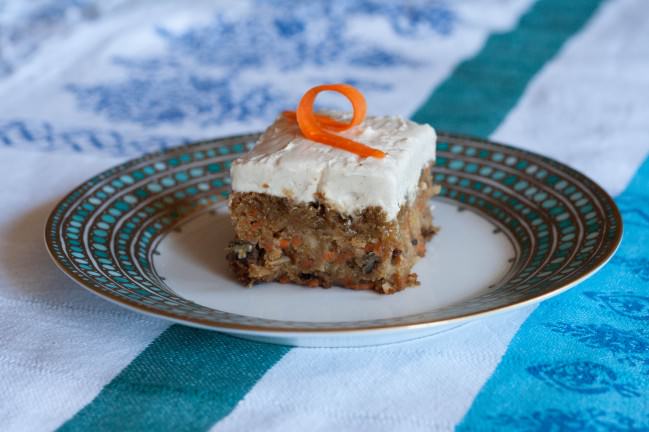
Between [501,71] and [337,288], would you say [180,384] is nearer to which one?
[337,288]

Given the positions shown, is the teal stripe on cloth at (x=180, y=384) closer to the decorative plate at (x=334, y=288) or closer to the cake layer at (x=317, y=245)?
the decorative plate at (x=334, y=288)

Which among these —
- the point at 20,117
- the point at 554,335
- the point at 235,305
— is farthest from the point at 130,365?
the point at 20,117

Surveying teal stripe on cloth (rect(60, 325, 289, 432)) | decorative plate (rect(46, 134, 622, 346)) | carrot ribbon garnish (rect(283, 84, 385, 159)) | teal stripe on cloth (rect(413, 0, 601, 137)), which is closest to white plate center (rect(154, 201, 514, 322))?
decorative plate (rect(46, 134, 622, 346))

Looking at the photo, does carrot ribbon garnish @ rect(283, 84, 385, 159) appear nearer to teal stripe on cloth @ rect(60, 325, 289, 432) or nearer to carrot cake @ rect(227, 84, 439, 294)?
carrot cake @ rect(227, 84, 439, 294)

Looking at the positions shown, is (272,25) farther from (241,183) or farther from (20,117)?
(241,183)

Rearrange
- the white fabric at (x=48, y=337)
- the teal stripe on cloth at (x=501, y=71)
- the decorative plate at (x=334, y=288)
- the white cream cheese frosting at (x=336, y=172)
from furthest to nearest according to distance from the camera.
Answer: the teal stripe on cloth at (x=501, y=71)
the white cream cheese frosting at (x=336, y=172)
the decorative plate at (x=334, y=288)
the white fabric at (x=48, y=337)

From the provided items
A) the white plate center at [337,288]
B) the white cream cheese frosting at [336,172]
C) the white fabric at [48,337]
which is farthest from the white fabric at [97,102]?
the white cream cheese frosting at [336,172]
